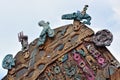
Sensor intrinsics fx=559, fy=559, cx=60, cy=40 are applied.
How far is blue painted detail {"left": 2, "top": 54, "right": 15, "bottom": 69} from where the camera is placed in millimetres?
9000

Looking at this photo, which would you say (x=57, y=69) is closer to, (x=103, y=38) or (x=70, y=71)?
(x=70, y=71)

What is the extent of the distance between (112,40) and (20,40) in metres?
1.74

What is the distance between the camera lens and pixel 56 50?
8.62 meters

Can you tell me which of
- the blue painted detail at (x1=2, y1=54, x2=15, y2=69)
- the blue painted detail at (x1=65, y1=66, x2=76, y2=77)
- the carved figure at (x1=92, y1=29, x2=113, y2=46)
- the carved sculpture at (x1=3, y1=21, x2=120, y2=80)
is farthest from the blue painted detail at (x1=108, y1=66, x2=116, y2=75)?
the blue painted detail at (x1=2, y1=54, x2=15, y2=69)

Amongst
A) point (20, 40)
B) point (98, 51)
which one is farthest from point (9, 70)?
point (98, 51)

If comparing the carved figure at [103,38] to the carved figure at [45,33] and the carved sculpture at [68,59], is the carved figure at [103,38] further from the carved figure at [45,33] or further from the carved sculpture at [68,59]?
the carved figure at [45,33]

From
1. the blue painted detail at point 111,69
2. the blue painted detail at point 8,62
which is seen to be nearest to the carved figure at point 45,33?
the blue painted detail at point 8,62

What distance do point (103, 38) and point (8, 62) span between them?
174cm

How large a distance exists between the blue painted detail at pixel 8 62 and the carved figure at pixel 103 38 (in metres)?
1.53

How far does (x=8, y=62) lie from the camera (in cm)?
904

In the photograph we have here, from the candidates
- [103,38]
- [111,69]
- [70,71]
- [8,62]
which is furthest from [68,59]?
[8,62]

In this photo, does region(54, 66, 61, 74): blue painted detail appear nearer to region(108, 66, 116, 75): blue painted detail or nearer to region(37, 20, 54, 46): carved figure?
region(37, 20, 54, 46): carved figure

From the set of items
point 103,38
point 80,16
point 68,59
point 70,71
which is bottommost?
point 70,71

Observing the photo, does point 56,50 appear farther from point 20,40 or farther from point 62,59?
point 20,40
